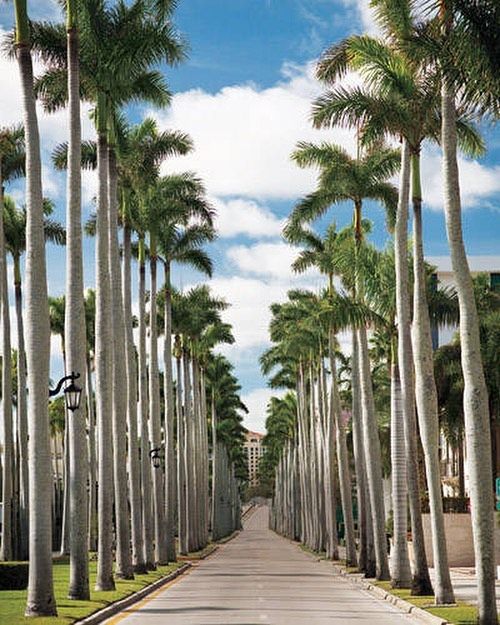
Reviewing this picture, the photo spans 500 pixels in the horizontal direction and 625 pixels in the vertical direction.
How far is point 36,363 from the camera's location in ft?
75.0

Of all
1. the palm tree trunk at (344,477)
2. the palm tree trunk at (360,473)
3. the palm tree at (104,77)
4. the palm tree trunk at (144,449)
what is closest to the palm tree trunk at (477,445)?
the palm tree at (104,77)

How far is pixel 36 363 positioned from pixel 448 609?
9.47m

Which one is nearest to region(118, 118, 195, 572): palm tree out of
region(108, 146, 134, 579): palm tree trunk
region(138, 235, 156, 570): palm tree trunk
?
region(138, 235, 156, 570): palm tree trunk

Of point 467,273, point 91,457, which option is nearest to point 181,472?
point 91,457

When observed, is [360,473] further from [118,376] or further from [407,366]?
[407,366]

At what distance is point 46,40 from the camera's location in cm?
3064

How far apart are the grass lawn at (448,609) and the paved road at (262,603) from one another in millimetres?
558

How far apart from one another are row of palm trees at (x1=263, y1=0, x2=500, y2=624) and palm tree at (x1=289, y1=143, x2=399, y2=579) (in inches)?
1.7

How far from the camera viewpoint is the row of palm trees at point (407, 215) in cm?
1920

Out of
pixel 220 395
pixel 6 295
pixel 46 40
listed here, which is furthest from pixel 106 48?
pixel 220 395

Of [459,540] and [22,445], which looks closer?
[22,445]

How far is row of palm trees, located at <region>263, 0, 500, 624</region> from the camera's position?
756 inches

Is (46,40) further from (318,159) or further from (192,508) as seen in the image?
(192,508)

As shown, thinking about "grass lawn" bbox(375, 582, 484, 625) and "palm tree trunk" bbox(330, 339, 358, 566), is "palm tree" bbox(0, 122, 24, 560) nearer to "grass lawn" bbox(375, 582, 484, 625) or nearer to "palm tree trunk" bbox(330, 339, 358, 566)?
"palm tree trunk" bbox(330, 339, 358, 566)
